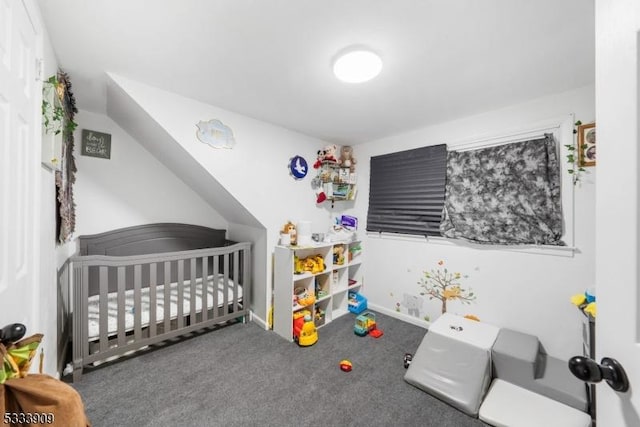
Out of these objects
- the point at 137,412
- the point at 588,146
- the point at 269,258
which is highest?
the point at 588,146

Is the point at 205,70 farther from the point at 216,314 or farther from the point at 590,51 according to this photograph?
the point at 590,51

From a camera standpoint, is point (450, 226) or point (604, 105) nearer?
point (604, 105)

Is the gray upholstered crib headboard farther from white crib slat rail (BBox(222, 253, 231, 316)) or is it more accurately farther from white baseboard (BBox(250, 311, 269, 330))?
white baseboard (BBox(250, 311, 269, 330))

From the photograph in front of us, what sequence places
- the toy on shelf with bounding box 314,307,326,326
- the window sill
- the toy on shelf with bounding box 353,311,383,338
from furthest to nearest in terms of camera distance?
the toy on shelf with bounding box 314,307,326,326 → the toy on shelf with bounding box 353,311,383,338 → the window sill

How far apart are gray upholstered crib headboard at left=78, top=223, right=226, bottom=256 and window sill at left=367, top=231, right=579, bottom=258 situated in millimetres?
2011

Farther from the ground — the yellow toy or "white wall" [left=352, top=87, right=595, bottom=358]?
"white wall" [left=352, top=87, right=595, bottom=358]

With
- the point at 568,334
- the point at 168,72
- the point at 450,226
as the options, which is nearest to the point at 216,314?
the point at 168,72

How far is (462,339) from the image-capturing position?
6.06 ft

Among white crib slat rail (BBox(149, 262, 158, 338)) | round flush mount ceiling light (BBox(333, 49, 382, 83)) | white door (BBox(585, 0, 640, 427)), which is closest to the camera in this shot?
white door (BBox(585, 0, 640, 427))

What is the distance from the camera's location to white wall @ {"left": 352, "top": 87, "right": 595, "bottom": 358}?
175 centimetres

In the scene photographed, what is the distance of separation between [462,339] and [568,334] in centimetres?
78

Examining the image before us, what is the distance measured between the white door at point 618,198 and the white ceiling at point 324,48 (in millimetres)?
760

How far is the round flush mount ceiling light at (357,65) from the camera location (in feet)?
4.45

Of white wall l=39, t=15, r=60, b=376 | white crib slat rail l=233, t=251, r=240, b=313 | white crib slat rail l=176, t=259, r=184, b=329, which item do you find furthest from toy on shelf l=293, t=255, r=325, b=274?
white wall l=39, t=15, r=60, b=376
